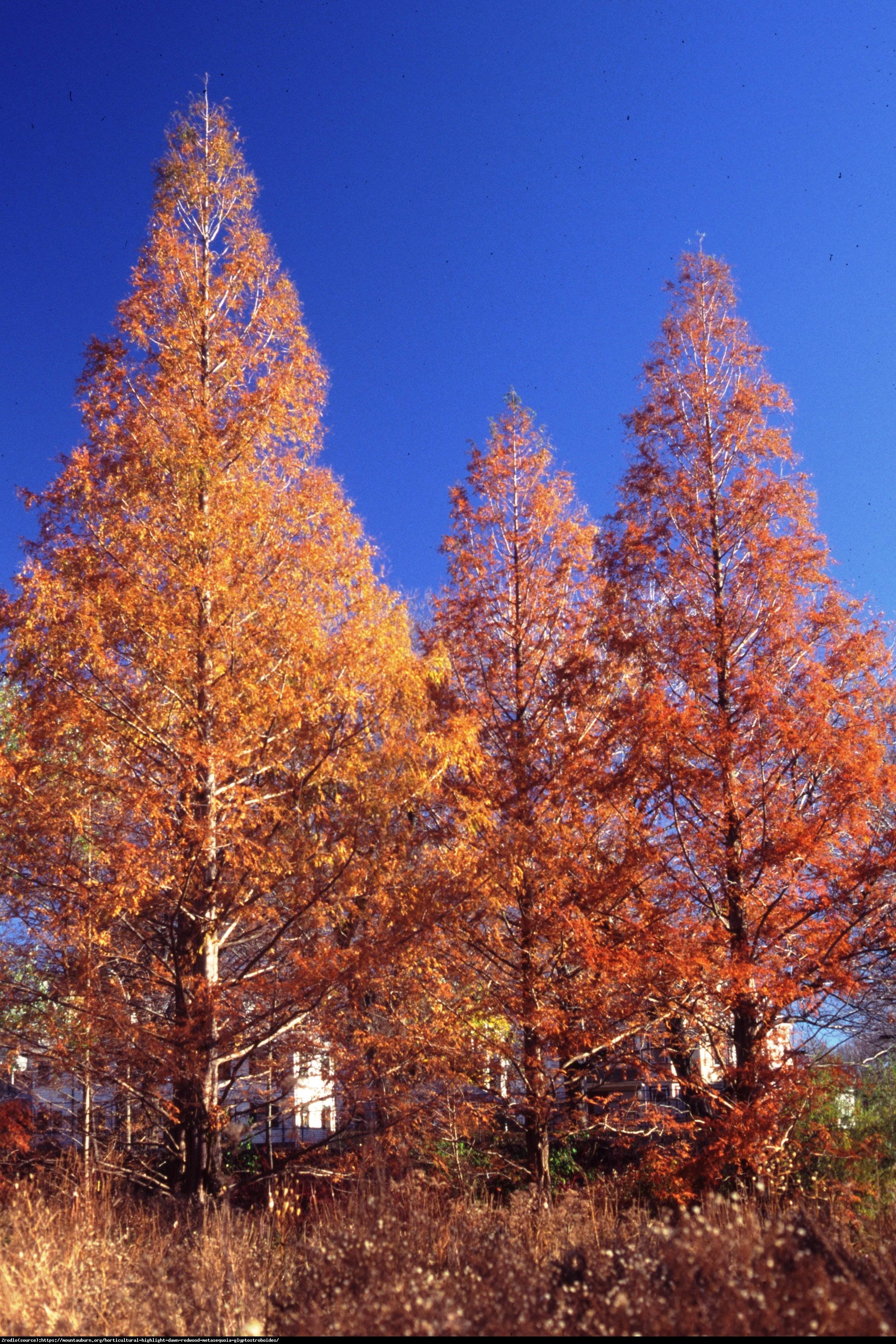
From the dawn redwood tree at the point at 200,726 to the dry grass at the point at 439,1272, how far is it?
2.11 meters

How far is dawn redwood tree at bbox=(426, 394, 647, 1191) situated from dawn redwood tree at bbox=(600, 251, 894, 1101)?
770 mm

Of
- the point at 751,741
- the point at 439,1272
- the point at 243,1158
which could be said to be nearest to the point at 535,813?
the point at 751,741

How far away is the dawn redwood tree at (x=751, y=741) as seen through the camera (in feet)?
34.7

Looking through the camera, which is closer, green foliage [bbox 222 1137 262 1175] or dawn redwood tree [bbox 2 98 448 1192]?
dawn redwood tree [bbox 2 98 448 1192]

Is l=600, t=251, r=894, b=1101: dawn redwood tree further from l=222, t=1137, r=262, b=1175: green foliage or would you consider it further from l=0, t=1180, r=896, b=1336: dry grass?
l=222, t=1137, r=262, b=1175: green foliage

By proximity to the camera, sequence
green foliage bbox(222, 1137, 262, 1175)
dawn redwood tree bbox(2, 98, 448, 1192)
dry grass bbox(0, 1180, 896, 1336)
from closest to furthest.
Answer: dry grass bbox(0, 1180, 896, 1336) → dawn redwood tree bbox(2, 98, 448, 1192) → green foliage bbox(222, 1137, 262, 1175)

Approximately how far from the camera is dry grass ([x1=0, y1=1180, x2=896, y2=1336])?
4609 millimetres

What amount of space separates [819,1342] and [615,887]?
714cm

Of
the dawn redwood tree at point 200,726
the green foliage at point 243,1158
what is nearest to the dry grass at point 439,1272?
the dawn redwood tree at point 200,726

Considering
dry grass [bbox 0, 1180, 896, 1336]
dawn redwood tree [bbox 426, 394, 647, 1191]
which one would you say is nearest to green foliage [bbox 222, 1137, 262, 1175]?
dawn redwood tree [bbox 426, 394, 647, 1191]

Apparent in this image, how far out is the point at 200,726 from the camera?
34.0 feet

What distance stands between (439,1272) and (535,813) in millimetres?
6703

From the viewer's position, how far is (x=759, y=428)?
522 inches

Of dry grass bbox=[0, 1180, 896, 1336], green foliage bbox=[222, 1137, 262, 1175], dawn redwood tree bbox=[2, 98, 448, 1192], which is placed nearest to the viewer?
dry grass bbox=[0, 1180, 896, 1336]
